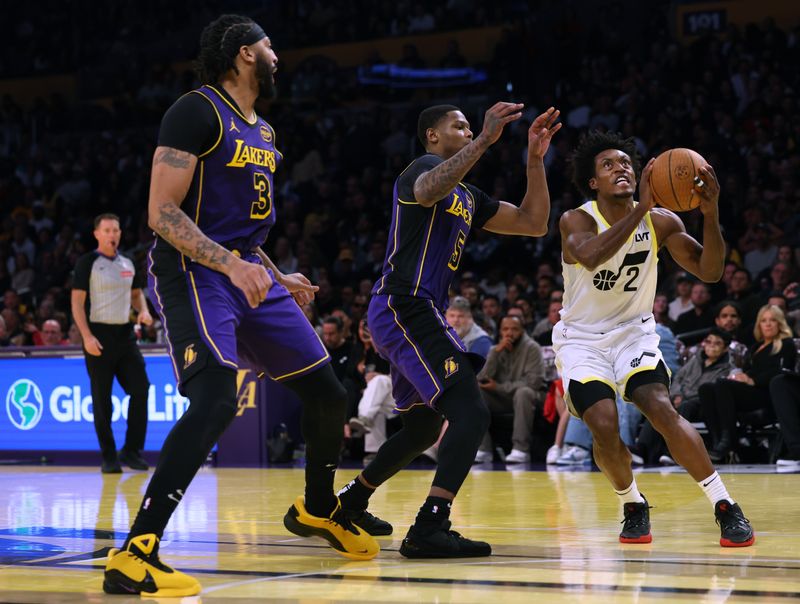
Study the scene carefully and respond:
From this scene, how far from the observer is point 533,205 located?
5328mm

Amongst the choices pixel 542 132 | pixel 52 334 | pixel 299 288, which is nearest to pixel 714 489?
pixel 542 132

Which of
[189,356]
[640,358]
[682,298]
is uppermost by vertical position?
[189,356]

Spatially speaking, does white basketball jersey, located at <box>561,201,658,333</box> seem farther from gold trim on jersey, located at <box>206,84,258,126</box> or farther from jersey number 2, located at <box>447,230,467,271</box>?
gold trim on jersey, located at <box>206,84,258,126</box>

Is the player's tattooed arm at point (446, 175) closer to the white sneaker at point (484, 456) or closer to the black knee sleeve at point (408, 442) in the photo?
the black knee sleeve at point (408, 442)

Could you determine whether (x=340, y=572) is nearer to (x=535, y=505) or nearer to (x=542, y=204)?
(x=542, y=204)

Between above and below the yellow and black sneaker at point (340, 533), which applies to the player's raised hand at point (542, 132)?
above

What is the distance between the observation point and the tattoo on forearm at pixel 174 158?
13.9 feet

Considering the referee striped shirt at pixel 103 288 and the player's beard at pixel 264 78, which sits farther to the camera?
the referee striped shirt at pixel 103 288

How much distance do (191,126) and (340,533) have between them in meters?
1.80

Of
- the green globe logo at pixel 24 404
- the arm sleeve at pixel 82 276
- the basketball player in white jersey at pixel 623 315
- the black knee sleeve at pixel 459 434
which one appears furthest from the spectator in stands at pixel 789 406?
the green globe logo at pixel 24 404

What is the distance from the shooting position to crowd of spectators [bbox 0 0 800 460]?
1312 centimetres

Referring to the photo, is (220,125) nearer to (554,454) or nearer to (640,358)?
(640,358)

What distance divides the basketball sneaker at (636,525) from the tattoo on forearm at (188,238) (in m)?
2.26

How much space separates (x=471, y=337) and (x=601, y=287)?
564cm
